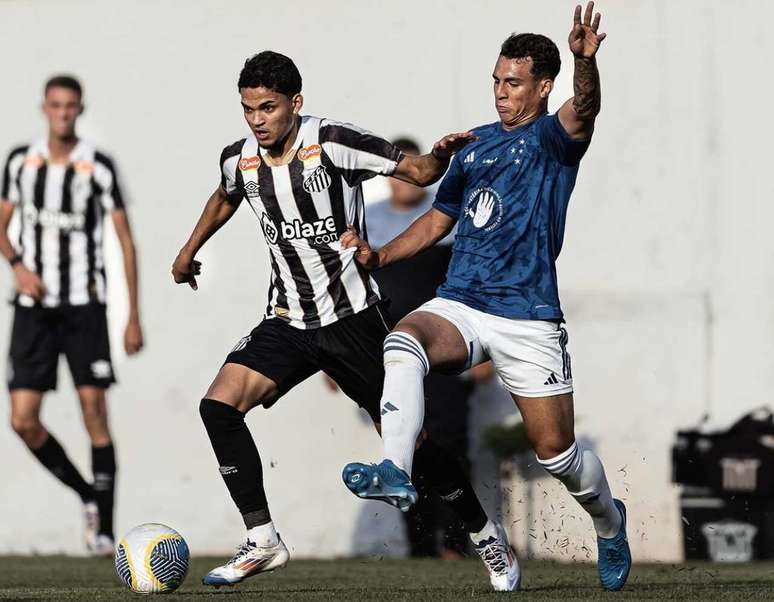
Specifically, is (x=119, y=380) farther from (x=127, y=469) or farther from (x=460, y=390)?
(x=460, y=390)

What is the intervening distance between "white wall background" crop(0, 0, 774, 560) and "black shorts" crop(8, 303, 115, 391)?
0.88 feet

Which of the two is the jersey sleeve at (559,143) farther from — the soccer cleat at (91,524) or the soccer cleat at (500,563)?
the soccer cleat at (91,524)

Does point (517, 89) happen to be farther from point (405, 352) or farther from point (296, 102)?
point (405, 352)

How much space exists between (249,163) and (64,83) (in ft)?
13.9

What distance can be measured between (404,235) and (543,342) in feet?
2.57

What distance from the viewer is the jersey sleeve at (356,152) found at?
6613 mm

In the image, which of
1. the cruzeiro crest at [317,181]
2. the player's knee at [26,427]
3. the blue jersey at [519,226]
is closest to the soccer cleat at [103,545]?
the player's knee at [26,427]

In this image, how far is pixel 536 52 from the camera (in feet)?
20.6

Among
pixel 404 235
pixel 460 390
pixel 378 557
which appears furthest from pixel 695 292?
pixel 404 235

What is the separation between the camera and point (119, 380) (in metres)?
10.5

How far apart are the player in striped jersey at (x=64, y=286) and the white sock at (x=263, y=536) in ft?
12.6

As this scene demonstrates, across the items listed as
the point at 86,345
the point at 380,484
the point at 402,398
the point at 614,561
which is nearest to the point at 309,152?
the point at 402,398

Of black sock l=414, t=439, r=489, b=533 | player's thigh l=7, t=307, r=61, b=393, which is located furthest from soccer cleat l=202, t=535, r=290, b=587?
player's thigh l=7, t=307, r=61, b=393

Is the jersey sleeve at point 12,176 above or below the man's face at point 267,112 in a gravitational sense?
below
